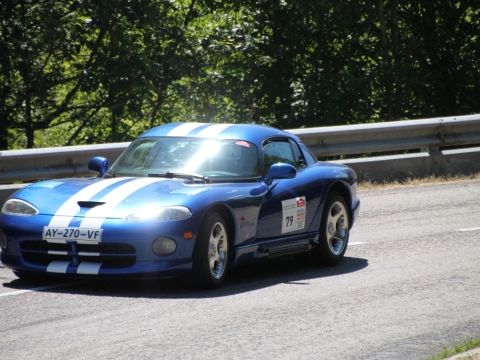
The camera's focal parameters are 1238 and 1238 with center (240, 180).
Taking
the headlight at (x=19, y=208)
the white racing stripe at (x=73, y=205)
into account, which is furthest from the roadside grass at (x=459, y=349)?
the headlight at (x=19, y=208)

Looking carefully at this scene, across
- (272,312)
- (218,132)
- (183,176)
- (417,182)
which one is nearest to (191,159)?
(183,176)

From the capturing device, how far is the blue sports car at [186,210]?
29.0ft

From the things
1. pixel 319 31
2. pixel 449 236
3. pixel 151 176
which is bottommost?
pixel 449 236

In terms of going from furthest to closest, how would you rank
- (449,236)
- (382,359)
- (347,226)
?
(449,236) → (347,226) → (382,359)

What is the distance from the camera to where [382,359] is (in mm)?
7012

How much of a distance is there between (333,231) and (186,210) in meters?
2.27

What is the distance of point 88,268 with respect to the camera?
8.81 m

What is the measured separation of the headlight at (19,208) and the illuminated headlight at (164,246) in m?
0.97

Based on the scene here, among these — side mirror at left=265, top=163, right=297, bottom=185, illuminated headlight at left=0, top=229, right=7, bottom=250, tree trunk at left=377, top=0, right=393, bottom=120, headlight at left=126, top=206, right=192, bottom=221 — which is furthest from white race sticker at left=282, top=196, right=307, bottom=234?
tree trunk at left=377, top=0, right=393, bottom=120

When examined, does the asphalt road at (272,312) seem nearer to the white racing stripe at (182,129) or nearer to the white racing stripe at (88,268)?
the white racing stripe at (88,268)

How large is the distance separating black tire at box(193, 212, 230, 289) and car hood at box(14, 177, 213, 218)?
0.25 meters

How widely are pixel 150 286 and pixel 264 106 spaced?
14.1 m

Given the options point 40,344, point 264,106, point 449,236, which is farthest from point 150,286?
point 264,106

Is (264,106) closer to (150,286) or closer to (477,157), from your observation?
(477,157)
